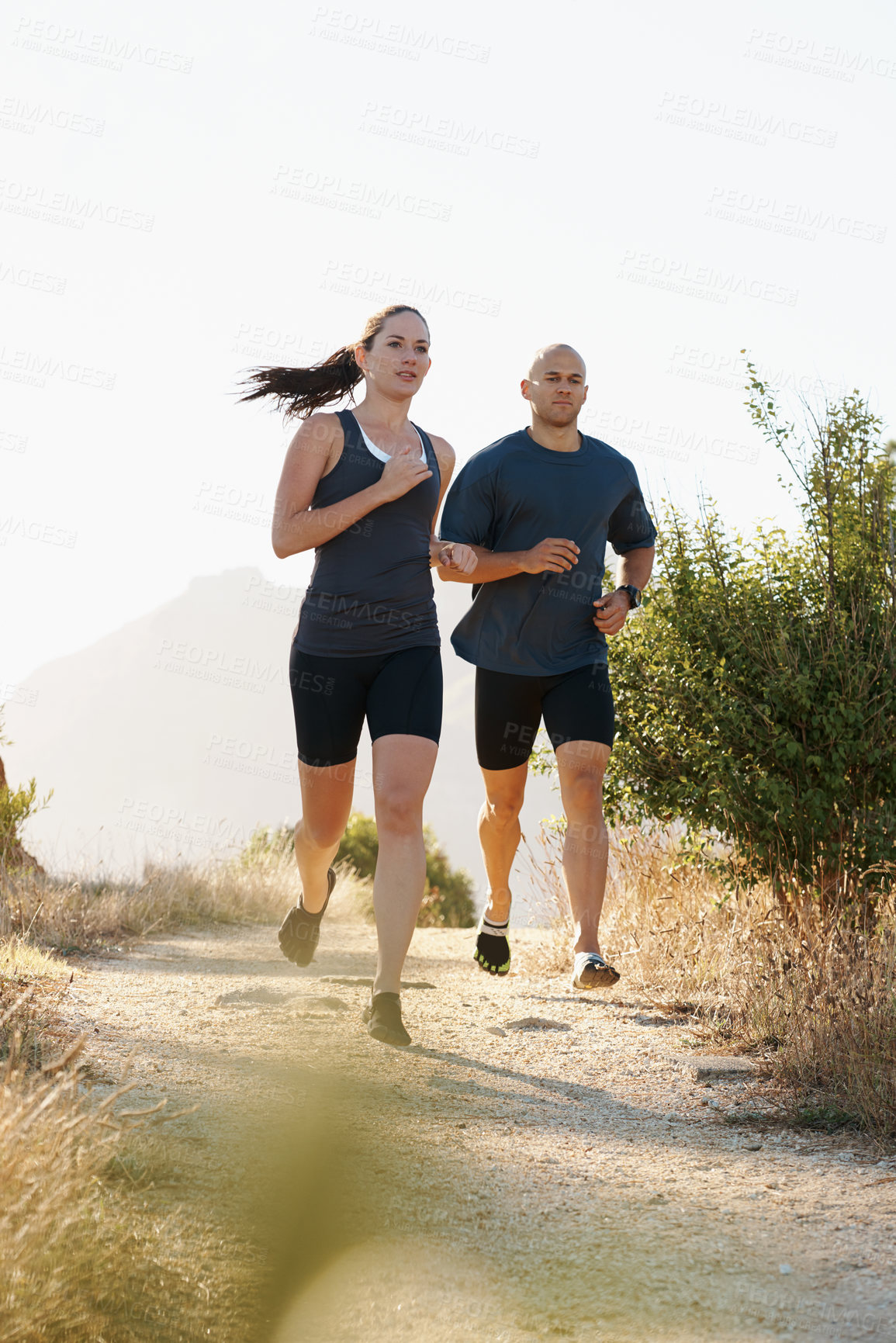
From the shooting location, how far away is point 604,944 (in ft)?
21.1

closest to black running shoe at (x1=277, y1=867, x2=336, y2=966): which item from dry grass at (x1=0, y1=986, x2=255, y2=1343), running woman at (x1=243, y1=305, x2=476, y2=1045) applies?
running woman at (x1=243, y1=305, x2=476, y2=1045)

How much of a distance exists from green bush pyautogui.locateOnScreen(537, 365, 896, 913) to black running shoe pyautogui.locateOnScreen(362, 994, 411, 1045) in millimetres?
2295

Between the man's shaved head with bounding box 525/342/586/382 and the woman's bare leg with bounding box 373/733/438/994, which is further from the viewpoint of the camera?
the man's shaved head with bounding box 525/342/586/382

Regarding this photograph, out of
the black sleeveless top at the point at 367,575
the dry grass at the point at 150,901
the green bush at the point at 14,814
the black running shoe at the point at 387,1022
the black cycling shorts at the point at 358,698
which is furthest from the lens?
the green bush at the point at 14,814

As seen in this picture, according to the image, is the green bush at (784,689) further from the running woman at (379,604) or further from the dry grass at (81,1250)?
the dry grass at (81,1250)

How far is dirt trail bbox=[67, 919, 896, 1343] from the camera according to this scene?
7.34ft

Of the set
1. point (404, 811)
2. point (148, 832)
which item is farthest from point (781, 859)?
point (148, 832)

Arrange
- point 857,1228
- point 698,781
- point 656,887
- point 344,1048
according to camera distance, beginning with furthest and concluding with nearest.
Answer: point 656,887
point 698,781
point 344,1048
point 857,1228

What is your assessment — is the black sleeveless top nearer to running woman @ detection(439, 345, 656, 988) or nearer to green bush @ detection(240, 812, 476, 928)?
running woman @ detection(439, 345, 656, 988)

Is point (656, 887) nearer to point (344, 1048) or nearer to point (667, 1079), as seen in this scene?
point (667, 1079)

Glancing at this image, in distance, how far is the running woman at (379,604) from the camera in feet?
13.3

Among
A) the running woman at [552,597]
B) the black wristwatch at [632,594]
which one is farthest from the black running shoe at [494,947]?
the black wristwatch at [632,594]

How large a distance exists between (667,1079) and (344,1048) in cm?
112

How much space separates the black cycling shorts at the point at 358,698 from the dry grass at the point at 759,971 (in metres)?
1.62
